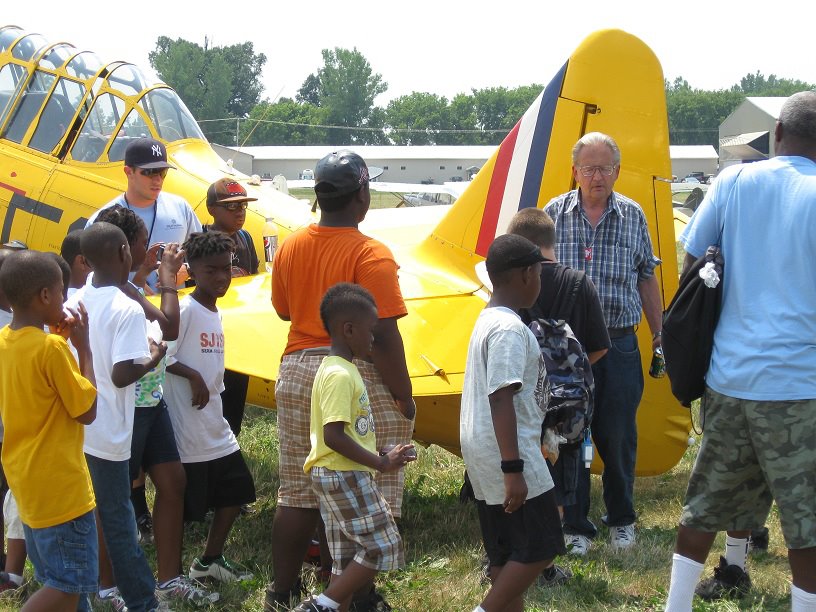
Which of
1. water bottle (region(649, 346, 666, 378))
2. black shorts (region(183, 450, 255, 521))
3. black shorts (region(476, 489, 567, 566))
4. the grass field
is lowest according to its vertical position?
the grass field

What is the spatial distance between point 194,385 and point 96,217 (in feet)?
3.62

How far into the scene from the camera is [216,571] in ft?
14.2

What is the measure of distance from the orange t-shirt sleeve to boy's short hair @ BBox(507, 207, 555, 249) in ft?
2.33

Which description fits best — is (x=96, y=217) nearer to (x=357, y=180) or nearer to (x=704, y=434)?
(x=357, y=180)

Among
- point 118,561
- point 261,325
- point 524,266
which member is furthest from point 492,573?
point 261,325

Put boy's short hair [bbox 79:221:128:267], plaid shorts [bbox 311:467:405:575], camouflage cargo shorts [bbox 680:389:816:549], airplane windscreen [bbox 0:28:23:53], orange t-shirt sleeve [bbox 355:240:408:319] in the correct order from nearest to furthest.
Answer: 1. camouflage cargo shorts [bbox 680:389:816:549]
2. plaid shorts [bbox 311:467:405:575]
3. orange t-shirt sleeve [bbox 355:240:408:319]
4. boy's short hair [bbox 79:221:128:267]
5. airplane windscreen [bbox 0:28:23:53]

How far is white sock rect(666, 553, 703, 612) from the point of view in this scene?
3.45 metres

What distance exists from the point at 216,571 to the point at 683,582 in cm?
211

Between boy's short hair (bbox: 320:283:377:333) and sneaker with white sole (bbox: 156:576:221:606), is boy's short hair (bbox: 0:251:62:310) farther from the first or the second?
sneaker with white sole (bbox: 156:576:221:606)

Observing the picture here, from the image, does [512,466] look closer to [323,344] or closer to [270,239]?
[323,344]

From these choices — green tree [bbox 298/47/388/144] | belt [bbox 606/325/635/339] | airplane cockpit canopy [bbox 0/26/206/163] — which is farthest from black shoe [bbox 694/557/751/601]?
green tree [bbox 298/47/388/144]

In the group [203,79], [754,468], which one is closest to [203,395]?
[754,468]

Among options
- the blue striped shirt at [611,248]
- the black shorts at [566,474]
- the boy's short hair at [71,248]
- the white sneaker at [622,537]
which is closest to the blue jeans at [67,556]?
the boy's short hair at [71,248]

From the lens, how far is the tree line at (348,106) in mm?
112562
